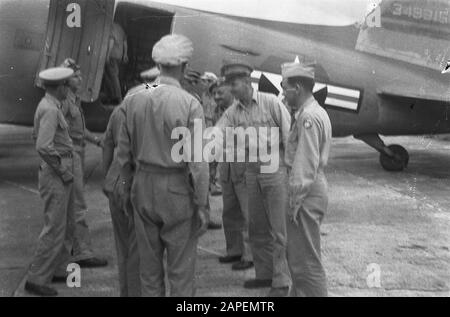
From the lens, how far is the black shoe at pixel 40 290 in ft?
14.6

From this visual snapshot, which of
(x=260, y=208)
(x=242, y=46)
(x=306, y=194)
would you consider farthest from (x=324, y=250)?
(x=242, y=46)

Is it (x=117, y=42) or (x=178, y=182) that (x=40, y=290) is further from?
(x=117, y=42)

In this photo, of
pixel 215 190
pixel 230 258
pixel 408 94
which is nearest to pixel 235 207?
pixel 230 258

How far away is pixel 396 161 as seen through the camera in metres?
9.71

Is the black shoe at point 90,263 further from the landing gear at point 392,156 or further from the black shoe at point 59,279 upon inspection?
the landing gear at point 392,156

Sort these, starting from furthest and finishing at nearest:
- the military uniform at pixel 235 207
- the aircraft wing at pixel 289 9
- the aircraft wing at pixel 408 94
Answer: the aircraft wing at pixel 408 94, the aircraft wing at pixel 289 9, the military uniform at pixel 235 207

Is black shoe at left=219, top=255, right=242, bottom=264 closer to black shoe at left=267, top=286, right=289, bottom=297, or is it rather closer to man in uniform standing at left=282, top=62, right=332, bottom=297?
black shoe at left=267, top=286, right=289, bottom=297

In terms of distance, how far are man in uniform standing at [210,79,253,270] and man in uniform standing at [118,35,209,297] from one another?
140 centimetres

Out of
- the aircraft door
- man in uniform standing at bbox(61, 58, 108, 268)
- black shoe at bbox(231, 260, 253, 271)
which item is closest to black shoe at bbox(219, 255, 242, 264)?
black shoe at bbox(231, 260, 253, 271)

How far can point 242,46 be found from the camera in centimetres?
901

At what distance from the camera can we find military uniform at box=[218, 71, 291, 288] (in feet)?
15.0

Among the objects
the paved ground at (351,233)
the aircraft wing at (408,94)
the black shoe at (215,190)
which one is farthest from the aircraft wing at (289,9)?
the black shoe at (215,190)

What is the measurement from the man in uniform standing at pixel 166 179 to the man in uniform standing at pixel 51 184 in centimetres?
110

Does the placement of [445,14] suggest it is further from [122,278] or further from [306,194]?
[122,278]
